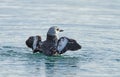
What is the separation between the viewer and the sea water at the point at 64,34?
67.8 feet

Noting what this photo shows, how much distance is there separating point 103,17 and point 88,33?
5242mm

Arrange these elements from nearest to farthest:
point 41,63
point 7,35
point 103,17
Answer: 1. point 41,63
2. point 7,35
3. point 103,17

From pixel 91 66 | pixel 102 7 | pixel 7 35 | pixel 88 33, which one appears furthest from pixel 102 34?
pixel 102 7

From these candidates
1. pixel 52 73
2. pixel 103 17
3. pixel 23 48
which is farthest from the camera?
pixel 103 17

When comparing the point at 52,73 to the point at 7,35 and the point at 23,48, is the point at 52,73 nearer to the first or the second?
the point at 23,48

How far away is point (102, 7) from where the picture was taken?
35312mm

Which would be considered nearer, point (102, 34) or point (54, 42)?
point (54, 42)

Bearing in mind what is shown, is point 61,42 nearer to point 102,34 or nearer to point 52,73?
point 52,73

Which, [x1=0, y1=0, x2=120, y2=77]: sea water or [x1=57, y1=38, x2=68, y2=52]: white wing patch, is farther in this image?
[x1=57, y1=38, x2=68, y2=52]: white wing patch

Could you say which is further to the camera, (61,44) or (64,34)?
(64,34)

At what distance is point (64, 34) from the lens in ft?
90.0

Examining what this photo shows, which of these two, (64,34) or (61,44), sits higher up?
(61,44)

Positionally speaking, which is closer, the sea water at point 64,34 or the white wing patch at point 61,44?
the sea water at point 64,34

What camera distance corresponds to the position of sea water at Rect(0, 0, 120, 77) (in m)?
20.7
